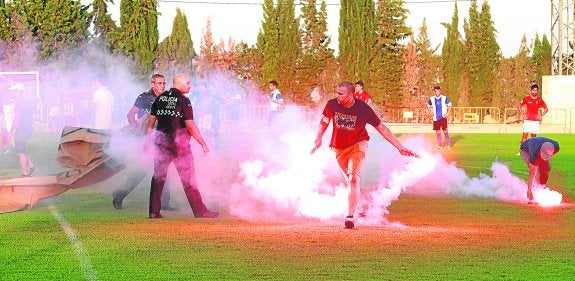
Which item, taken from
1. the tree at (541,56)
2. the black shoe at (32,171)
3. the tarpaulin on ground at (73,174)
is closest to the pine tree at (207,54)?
the tree at (541,56)

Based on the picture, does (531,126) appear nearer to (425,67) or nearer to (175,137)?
(175,137)

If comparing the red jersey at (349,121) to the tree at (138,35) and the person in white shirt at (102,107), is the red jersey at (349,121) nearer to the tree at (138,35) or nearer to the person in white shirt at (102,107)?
the person in white shirt at (102,107)

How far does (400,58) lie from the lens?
75750 mm

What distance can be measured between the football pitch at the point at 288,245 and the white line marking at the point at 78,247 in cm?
1

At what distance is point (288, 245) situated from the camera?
11.9m

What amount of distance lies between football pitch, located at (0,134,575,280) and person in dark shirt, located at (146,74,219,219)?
0.40m

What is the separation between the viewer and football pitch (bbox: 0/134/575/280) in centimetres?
998

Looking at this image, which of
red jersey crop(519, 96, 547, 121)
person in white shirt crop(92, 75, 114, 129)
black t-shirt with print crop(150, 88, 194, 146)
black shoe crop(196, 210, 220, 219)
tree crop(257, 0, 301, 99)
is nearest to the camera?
black t-shirt with print crop(150, 88, 194, 146)

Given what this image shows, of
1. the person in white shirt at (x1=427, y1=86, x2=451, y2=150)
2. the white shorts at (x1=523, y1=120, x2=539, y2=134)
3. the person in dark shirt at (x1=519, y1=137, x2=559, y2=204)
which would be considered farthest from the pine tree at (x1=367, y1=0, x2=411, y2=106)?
the person in dark shirt at (x1=519, y1=137, x2=559, y2=204)

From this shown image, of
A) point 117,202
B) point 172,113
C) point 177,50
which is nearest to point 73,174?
point 117,202

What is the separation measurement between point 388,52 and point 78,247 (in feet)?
210

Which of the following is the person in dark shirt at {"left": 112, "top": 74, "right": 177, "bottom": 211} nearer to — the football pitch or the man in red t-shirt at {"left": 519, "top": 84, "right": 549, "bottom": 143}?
the football pitch

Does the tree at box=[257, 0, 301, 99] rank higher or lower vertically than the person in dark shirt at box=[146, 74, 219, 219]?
higher

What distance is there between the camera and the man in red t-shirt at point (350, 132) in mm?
13609
